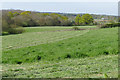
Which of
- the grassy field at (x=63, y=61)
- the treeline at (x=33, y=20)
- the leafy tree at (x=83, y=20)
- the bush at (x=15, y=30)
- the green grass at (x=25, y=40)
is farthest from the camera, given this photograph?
the leafy tree at (x=83, y=20)

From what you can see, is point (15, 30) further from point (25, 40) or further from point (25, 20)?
point (25, 40)

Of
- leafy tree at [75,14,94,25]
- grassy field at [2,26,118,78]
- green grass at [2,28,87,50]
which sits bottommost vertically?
green grass at [2,28,87,50]

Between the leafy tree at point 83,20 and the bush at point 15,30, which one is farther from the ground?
the leafy tree at point 83,20

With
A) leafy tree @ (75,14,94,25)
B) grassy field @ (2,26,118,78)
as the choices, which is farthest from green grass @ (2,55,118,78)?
leafy tree @ (75,14,94,25)

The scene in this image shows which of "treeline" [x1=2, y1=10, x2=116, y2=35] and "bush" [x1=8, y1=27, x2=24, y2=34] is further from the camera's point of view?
"treeline" [x1=2, y1=10, x2=116, y2=35]

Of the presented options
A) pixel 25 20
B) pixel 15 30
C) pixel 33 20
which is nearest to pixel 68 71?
pixel 15 30

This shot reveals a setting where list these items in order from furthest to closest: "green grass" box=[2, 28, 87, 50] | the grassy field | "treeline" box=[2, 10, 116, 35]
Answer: "treeline" box=[2, 10, 116, 35]
"green grass" box=[2, 28, 87, 50]
the grassy field

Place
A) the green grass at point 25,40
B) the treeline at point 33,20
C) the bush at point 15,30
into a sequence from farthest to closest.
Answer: the treeline at point 33,20 → the bush at point 15,30 → the green grass at point 25,40

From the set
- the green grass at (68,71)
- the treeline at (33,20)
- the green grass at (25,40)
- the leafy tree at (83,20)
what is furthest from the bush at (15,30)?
the green grass at (68,71)

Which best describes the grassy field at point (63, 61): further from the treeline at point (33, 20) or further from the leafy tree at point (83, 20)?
the leafy tree at point (83, 20)

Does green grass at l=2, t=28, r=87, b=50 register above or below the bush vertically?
below

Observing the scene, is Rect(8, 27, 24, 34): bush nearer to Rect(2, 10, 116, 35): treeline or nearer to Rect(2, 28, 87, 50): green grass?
Rect(2, 10, 116, 35): treeline

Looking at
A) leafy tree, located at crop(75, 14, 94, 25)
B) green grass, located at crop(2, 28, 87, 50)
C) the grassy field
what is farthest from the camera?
leafy tree, located at crop(75, 14, 94, 25)

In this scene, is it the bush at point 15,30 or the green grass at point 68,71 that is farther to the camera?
the bush at point 15,30
